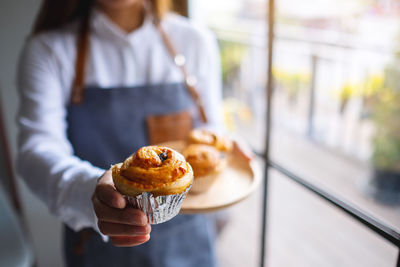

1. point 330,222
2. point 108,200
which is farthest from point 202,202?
point 330,222

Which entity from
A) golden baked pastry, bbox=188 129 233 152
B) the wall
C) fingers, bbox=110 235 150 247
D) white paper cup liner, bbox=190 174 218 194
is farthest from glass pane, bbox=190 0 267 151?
fingers, bbox=110 235 150 247

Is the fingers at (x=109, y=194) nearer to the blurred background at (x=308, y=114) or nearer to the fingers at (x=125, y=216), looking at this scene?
the fingers at (x=125, y=216)

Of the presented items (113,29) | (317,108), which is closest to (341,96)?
(317,108)

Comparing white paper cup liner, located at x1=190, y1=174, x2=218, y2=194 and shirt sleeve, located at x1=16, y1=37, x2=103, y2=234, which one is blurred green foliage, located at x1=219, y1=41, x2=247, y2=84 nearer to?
shirt sleeve, located at x1=16, y1=37, x2=103, y2=234

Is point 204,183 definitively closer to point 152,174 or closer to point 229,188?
point 229,188

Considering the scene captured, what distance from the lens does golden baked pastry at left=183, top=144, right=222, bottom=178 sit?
1.59ft

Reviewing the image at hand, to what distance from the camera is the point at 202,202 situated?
0.49 metres

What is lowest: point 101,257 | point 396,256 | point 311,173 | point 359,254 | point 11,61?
point 311,173

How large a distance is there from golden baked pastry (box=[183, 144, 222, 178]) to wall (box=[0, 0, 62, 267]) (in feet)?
2.80

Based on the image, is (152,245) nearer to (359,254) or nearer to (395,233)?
(395,233)

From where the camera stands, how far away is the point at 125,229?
399mm

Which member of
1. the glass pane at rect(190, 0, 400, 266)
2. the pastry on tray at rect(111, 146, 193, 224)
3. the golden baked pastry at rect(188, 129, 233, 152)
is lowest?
the glass pane at rect(190, 0, 400, 266)

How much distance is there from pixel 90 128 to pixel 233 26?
9.51ft

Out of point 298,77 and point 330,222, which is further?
point 298,77
